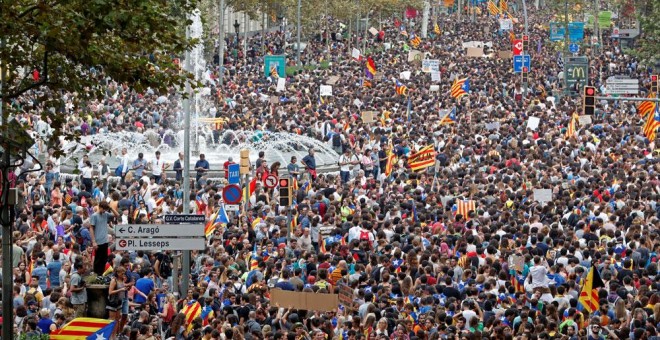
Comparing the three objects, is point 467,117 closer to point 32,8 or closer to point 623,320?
point 623,320

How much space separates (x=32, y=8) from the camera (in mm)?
15805

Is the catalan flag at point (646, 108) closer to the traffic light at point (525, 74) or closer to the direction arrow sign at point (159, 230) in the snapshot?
the traffic light at point (525, 74)

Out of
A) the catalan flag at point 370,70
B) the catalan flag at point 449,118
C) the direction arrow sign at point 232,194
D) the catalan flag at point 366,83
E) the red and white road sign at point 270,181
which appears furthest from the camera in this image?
the catalan flag at point 366,83

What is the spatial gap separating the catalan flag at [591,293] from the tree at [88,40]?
5.97m

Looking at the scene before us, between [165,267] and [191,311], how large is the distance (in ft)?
15.8

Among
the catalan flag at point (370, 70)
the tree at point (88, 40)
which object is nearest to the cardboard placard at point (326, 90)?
the catalan flag at point (370, 70)

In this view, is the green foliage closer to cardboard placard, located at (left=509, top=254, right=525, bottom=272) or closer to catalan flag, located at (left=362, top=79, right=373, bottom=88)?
catalan flag, located at (left=362, top=79, right=373, bottom=88)

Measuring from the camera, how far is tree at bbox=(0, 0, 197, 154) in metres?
15.9

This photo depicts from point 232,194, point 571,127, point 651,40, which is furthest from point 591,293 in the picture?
point 651,40

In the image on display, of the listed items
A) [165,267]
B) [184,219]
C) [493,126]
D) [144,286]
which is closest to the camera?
[144,286]

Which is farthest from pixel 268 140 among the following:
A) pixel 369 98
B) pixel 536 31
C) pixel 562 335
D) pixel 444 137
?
pixel 536 31

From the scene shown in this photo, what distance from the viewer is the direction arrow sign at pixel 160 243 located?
22.0 metres

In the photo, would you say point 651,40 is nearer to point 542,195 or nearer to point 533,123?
point 533,123

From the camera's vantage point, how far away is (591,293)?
2011cm
